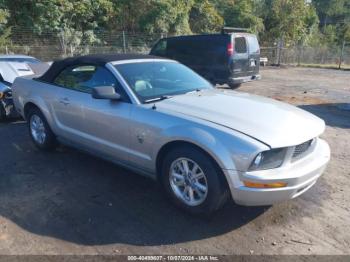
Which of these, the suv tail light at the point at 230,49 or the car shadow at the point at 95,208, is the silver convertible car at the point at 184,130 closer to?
the car shadow at the point at 95,208

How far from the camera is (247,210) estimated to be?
3.72 m

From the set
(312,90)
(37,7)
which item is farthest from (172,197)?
(37,7)

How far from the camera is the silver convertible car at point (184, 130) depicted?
3162mm

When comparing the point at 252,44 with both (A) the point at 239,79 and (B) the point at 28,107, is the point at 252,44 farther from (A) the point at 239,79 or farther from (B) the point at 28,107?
(B) the point at 28,107

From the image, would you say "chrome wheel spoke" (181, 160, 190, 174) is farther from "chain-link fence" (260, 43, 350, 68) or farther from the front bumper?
"chain-link fence" (260, 43, 350, 68)

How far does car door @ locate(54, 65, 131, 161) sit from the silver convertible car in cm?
1

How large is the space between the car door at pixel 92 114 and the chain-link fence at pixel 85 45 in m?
12.5

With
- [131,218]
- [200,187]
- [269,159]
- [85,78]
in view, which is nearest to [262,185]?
[269,159]

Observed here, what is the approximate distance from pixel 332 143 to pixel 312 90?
6.74 meters

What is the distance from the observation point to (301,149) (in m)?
3.47

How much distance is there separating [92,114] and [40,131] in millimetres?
1593

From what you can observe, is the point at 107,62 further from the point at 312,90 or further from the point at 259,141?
the point at 312,90

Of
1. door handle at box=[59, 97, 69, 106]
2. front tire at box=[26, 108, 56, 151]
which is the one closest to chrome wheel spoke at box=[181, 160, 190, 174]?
door handle at box=[59, 97, 69, 106]

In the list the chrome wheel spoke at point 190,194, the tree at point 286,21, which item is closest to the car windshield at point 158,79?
the chrome wheel spoke at point 190,194
